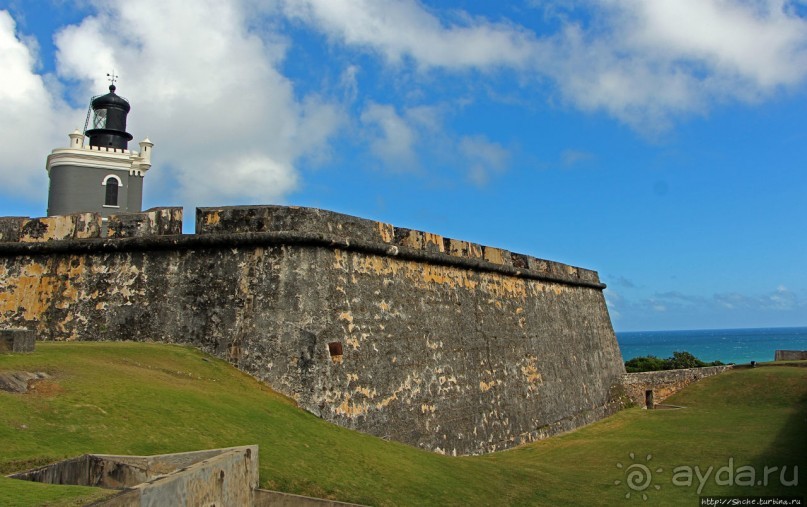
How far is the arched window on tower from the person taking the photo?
26.5 meters

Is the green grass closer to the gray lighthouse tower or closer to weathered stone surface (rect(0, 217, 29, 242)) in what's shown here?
weathered stone surface (rect(0, 217, 29, 242))

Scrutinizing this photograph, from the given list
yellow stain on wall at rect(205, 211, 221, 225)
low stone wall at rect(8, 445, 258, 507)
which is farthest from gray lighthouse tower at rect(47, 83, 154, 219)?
low stone wall at rect(8, 445, 258, 507)

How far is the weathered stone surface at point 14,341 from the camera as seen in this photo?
7977 millimetres

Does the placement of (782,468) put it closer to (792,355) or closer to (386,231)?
(386,231)

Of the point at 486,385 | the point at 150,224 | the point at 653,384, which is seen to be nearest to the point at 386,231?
the point at 150,224

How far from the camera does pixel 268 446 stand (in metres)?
7.60

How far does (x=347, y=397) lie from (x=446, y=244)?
4.90 m

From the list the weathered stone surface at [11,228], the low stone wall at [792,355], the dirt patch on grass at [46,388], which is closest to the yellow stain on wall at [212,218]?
the weathered stone surface at [11,228]

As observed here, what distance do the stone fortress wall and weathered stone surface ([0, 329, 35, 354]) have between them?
8.80 feet

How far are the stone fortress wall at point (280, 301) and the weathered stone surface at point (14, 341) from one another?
2682 millimetres

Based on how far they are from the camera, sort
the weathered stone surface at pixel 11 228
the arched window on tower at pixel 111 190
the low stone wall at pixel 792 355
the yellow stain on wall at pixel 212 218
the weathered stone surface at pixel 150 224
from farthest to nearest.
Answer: the low stone wall at pixel 792 355, the arched window on tower at pixel 111 190, the weathered stone surface at pixel 11 228, the weathered stone surface at pixel 150 224, the yellow stain on wall at pixel 212 218

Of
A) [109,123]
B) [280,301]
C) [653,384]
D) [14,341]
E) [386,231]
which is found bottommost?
[653,384]

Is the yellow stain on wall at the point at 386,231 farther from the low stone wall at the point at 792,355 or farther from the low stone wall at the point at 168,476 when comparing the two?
the low stone wall at the point at 792,355

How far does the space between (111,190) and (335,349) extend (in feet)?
64.6
